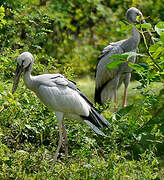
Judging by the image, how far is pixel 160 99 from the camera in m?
4.48

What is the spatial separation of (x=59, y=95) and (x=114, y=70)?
220cm

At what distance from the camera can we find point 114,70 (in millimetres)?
6301

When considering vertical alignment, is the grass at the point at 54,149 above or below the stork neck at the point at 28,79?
below

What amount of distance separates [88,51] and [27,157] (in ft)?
25.7

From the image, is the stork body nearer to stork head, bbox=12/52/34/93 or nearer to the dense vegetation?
the dense vegetation

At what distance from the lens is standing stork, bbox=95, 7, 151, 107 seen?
6250mm

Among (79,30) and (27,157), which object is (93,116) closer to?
(27,157)

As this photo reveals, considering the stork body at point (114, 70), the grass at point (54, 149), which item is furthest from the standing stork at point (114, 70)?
the grass at point (54, 149)

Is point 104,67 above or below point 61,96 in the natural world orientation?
below

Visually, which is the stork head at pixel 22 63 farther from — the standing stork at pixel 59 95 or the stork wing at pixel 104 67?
the stork wing at pixel 104 67

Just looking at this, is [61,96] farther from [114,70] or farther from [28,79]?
[114,70]

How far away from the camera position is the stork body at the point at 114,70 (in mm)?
A: 6250

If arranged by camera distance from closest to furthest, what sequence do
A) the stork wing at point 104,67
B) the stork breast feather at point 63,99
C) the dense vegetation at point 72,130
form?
the dense vegetation at point 72,130
the stork breast feather at point 63,99
the stork wing at point 104,67

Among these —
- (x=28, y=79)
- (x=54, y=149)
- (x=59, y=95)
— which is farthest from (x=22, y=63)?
(x=54, y=149)
